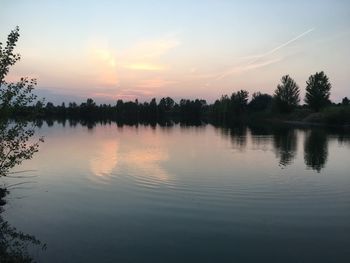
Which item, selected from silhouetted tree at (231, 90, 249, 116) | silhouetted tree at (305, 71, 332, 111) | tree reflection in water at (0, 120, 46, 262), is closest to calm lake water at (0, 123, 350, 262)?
tree reflection in water at (0, 120, 46, 262)

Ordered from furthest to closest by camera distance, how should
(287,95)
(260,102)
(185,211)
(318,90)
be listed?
(260,102) < (287,95) < (318,90) < (185,211)

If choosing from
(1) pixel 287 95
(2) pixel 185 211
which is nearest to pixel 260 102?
(1) pixel 287 95

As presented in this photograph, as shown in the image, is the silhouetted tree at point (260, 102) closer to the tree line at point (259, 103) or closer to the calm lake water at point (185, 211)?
the tree line at point (259, 103)

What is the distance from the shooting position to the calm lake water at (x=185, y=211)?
12.1 meters

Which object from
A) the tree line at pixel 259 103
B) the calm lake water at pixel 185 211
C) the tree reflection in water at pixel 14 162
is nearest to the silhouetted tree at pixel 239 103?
the tree line at pixel 259 103

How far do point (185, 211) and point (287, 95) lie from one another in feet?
361

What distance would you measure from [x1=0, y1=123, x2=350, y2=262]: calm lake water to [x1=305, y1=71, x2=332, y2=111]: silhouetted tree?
→ 8101 centimetres

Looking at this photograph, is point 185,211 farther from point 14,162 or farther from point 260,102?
point 260,102

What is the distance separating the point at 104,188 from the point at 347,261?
1264cm

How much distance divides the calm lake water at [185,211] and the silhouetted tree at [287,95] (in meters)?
94.6

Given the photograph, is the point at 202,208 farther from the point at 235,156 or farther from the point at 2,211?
the point at 235,156

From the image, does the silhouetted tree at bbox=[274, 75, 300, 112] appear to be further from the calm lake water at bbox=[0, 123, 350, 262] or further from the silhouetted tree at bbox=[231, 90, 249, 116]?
the calm lake water at bbox=[0, 123, 350, 262]

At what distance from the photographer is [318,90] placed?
106 meters

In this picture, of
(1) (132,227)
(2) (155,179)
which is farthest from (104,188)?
(1) (132,227)
